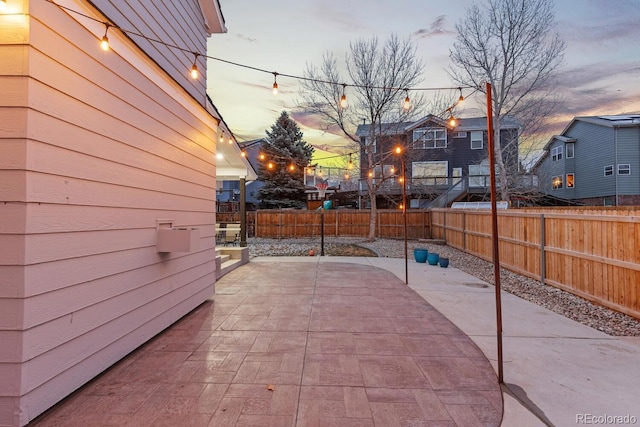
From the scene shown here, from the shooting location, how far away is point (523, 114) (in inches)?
493

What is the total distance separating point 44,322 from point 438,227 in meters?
13.0

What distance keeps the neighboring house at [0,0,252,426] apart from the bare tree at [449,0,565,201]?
37.9 ft

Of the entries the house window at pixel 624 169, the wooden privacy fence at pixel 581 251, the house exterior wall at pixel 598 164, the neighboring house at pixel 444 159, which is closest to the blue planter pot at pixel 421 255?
the wooden privacy fence at pixel 581 251

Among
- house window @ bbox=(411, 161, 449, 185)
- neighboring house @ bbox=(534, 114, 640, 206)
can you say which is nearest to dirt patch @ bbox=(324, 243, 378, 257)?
house window @ bbox=(411, 161, 449, 185)

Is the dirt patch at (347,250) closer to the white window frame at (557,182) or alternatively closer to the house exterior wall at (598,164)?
the house exterior wall at (598,164)

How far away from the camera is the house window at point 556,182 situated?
1943 cm

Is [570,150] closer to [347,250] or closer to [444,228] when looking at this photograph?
[444,228]

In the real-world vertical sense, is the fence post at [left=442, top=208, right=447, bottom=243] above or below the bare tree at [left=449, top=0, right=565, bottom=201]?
below

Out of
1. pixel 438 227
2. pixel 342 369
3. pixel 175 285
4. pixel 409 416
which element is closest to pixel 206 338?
pixel 175 285

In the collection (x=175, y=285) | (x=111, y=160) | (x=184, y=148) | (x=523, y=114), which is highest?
(x=523, y=114)

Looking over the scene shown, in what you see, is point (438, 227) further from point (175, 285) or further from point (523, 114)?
point (175, 285)

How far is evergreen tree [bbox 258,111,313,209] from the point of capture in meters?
20.8

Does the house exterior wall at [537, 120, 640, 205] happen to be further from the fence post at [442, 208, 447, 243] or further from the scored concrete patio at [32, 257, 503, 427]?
the scored concrete patio at [32, 257, 503, 427]

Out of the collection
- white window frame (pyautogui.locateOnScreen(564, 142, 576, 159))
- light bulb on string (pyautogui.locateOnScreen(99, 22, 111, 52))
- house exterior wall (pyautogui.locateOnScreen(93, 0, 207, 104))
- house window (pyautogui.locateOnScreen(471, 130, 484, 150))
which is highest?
house window (pyautogui.locateOnScreen(471, 130, 484, 150))
